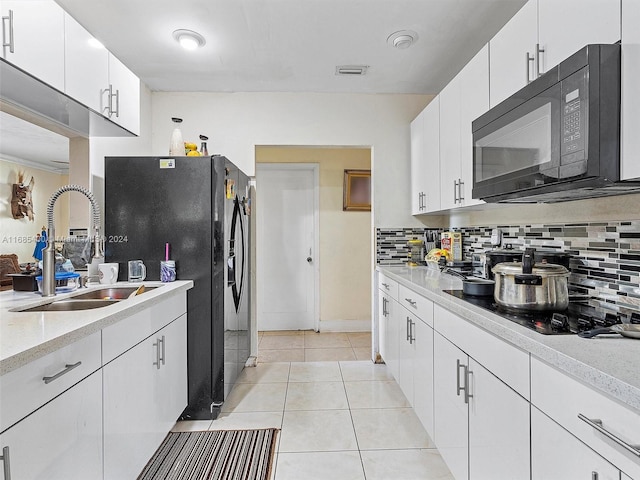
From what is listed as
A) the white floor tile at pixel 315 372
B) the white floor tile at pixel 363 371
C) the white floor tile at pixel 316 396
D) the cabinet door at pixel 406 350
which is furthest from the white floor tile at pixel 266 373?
the cabinet door at pixel 406 350

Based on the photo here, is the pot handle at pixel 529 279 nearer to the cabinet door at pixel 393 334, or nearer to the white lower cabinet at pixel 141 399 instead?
the cabinet door at pixel 393 334

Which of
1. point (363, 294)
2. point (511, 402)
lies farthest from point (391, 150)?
point (511, 402)

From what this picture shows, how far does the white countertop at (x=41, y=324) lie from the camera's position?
100cm

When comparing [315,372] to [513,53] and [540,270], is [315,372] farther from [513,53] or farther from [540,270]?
[513,53]

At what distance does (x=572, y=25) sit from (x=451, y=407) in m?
1.54

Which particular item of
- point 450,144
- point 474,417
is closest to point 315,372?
point 474,417

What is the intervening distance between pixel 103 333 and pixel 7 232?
0.86 metres

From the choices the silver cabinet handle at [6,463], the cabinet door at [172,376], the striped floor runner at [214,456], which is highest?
the silver cabinet handle at [6,463]

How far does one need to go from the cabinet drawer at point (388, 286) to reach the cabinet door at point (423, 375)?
54cm

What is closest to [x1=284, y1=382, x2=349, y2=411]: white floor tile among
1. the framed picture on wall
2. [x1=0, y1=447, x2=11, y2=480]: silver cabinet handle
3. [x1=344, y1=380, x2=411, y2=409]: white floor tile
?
[x1=344, y1=380, x2=411, y2=409]: white floor tile

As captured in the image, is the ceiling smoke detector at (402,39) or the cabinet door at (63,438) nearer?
the cabinet door at (63,438)

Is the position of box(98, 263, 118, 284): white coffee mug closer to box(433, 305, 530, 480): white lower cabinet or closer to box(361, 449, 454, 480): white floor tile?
box(361, 449, 454, 480): white floor tile

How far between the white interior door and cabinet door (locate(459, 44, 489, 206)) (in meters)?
2.37

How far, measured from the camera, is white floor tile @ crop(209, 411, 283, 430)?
231 cm
